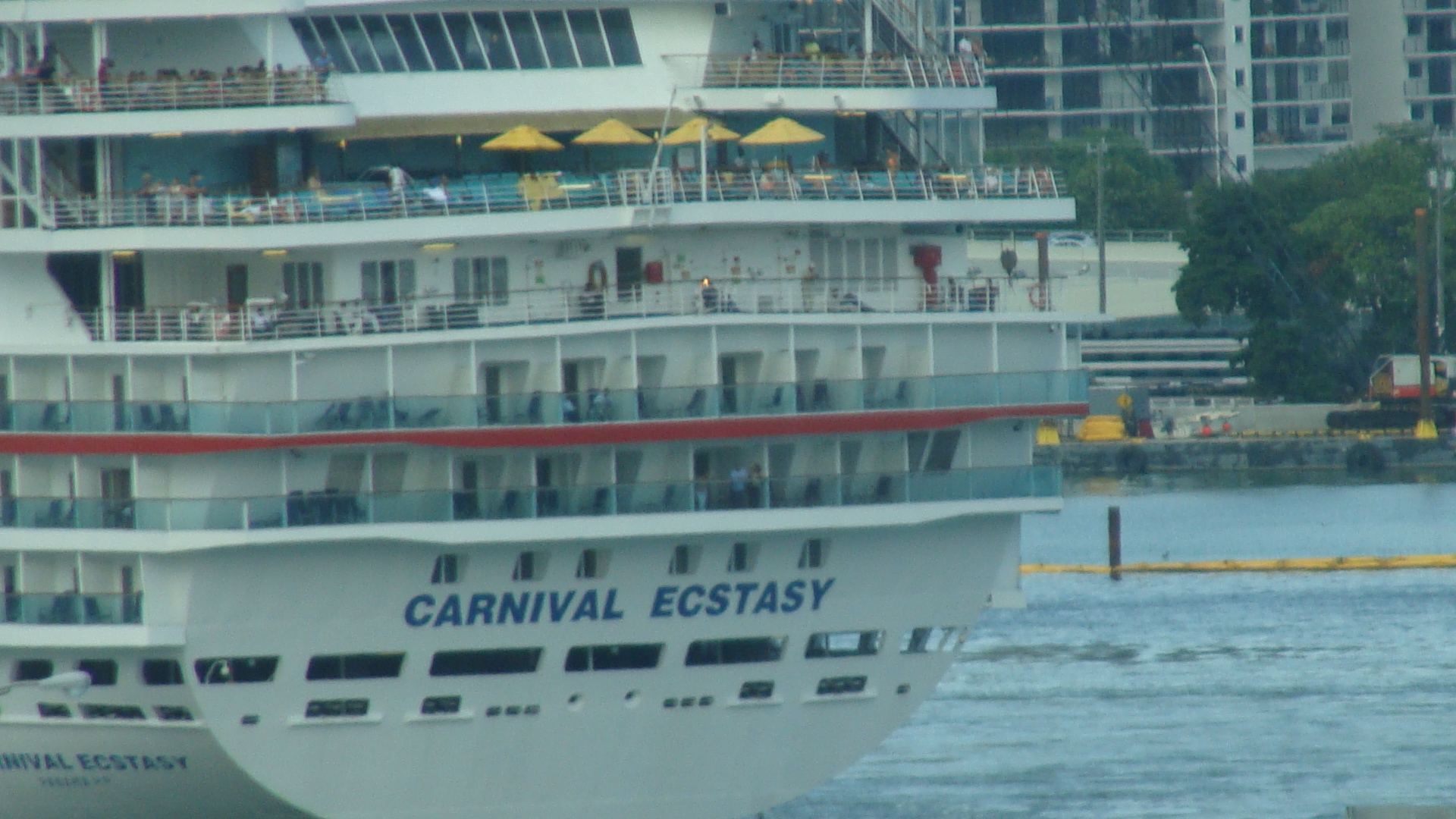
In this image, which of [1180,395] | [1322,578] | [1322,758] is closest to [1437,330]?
[1180,395]

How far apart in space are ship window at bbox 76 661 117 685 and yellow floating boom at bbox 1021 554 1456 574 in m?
50.9

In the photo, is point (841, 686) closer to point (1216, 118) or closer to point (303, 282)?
point (303, 282)

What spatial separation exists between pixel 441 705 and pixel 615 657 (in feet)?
8.68

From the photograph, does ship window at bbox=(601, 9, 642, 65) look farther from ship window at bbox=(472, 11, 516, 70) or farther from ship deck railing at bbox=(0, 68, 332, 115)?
ship deck railing at bbox=(0, 68, 332, 115)

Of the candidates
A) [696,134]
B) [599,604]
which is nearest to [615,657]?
[599,604]

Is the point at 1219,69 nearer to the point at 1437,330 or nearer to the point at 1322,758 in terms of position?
the point at 1437,330

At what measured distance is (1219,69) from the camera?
188 meters

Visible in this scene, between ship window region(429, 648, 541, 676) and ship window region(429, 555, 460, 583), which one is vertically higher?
ship window region(429, 555, 460, 583)

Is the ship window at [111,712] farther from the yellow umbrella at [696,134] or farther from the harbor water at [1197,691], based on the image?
the harbor water at [1197,691]

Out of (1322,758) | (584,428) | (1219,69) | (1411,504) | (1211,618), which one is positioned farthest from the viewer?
(1219,69)

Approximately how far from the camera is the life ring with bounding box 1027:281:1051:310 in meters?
52.6

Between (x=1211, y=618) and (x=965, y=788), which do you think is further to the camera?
(x=1211, y=618)

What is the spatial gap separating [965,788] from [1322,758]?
8476mm

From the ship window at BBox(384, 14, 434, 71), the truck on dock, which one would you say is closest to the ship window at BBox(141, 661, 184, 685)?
the ship window at BBox(384, 14, 434, 71)
